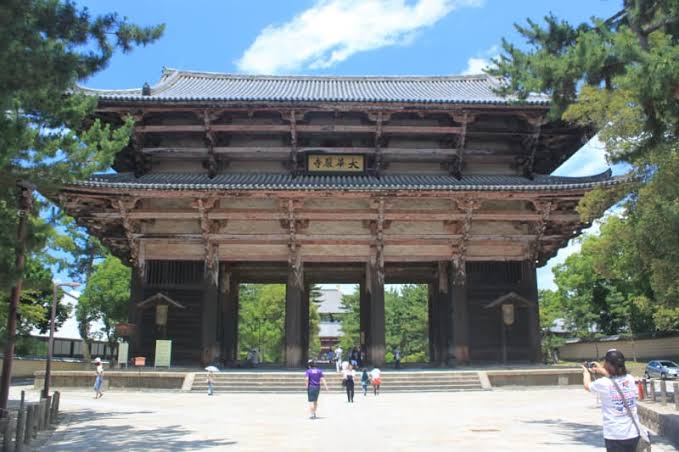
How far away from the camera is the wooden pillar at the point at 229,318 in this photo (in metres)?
25.3

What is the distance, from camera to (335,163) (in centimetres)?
2378

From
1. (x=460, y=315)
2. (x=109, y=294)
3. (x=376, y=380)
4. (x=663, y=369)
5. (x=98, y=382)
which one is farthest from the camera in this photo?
(x=109, y=294)

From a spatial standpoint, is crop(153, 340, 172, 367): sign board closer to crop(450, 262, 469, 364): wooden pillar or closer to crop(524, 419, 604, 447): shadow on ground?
crop(450, 262, 469, 364): wooden pillar

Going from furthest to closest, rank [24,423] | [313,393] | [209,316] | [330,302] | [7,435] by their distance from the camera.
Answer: [330,302], [209,316], [313,393], [24,423], [7,435]

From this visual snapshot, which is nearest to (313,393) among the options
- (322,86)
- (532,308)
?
(532,308)

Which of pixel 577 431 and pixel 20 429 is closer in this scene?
pixel 20 429

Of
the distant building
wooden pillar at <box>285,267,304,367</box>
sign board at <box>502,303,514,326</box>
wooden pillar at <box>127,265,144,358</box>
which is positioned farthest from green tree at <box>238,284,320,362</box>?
sign board at <box>502,303,514,326</box>

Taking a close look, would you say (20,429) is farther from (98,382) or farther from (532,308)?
Result: (532,308)

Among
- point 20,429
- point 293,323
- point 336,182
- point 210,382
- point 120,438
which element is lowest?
point 120,438

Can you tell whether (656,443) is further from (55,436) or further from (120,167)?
(120,167)

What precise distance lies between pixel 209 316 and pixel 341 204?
671 cm

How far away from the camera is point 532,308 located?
76.1ft

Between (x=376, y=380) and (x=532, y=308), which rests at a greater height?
(x=532, y=308)

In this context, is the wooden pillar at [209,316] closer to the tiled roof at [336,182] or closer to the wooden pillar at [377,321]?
the tiled roof at [336,182]
